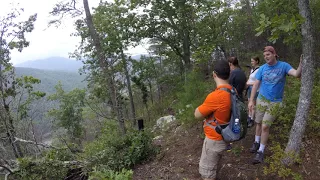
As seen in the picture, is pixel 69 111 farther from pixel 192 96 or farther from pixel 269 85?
pixel 269 85

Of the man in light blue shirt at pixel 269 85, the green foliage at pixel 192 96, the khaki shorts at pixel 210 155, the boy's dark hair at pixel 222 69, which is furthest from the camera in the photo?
the green foliage at pixel 192 96

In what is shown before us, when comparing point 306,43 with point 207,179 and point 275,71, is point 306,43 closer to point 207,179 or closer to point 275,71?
point 275,71

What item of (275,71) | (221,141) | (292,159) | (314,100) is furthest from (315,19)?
(221,141)

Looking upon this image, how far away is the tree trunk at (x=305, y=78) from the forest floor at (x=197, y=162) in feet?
1.20

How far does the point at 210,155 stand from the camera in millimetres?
2945

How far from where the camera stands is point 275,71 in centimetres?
345

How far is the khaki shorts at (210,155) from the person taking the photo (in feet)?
9.45

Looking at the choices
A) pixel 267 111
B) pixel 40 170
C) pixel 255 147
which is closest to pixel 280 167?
pixel 267 111

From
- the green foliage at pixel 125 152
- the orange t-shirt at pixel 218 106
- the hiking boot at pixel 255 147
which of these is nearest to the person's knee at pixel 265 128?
the hiking boot at pixel 255 147

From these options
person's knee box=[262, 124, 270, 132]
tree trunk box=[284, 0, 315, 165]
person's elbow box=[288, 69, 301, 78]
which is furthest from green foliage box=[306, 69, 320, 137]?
person's elbow box=[288, 69, 301, 78]

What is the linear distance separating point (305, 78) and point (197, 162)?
2.25m

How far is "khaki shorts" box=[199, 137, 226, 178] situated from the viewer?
9.45ft

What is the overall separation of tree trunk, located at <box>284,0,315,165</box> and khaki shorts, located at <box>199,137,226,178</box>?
101cm

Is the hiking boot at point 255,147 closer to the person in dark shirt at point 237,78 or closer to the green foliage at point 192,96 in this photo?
the person in dark shirt at point 237,78
